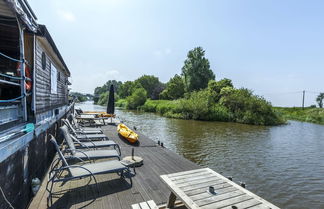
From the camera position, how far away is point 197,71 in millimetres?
34062

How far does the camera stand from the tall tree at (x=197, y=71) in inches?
1340

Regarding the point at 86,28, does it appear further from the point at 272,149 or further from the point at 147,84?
the point at 147,84

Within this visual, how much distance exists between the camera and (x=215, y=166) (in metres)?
6.92

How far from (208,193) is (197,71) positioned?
33472 millimetres

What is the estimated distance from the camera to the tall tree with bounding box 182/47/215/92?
1340 inches

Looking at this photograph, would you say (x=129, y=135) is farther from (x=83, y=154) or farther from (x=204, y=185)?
(x=204, y=185)

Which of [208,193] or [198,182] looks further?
[198,182]

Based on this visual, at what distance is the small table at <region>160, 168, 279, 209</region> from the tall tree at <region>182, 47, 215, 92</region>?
3236cm

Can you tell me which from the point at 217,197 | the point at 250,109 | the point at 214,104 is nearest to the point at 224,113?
the point at 214,104

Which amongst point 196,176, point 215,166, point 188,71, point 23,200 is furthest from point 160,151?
point 188,71

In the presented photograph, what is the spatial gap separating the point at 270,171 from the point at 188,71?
2945cm

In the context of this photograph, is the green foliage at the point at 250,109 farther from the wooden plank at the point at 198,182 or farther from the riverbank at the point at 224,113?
the wooden plank at the point at 198,182

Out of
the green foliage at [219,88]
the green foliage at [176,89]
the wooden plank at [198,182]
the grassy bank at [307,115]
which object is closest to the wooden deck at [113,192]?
the wooden plank at [198,182]

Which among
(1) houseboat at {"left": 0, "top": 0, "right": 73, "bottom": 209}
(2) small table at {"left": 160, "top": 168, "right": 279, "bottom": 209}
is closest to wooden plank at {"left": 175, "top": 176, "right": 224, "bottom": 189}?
(2) small table at {"left": 160, "top": 168, "right": 279, "bottom": 209}
